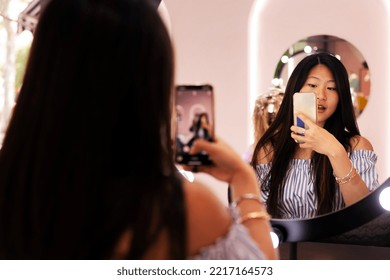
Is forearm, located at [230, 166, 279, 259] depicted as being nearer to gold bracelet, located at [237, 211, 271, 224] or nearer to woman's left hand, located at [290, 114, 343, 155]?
gold bracelet, located at [237, 211, 271, 224]

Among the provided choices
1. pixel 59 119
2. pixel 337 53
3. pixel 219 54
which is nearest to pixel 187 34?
pixel 219 54

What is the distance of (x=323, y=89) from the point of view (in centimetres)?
57

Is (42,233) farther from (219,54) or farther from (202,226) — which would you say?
(219,54)

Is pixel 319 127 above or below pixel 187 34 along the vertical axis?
below

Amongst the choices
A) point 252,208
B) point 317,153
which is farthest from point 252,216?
point 317,153

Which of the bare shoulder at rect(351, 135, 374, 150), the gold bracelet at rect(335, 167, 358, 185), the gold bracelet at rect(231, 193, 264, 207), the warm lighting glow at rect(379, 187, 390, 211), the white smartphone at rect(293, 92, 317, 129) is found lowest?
the warm lighting glow at rect(379, 187, 390, 211)

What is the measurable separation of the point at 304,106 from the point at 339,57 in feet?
0.26

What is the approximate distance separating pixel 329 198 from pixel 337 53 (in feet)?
0.56

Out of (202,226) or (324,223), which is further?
(324,223)

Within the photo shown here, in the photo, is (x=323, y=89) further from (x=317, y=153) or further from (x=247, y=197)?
(x=247, y=197)

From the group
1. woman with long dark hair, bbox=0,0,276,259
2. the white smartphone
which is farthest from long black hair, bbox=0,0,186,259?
the white smartphone

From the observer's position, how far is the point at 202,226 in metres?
0.35

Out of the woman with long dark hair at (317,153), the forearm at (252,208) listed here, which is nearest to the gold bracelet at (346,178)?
the woman with long dark hair at (317,153)

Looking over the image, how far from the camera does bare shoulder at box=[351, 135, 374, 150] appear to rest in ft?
1.85
